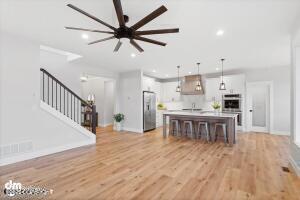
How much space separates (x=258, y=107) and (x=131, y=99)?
5596 mm

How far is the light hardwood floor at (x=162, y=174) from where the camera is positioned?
2.21m

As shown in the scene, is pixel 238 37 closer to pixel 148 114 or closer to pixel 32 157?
pixel 148 114

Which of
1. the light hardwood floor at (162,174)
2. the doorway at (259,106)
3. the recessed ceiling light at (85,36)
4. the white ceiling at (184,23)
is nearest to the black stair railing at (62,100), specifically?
the light hardwood floor at (162,174)

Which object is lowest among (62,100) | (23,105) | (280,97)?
(23,105)

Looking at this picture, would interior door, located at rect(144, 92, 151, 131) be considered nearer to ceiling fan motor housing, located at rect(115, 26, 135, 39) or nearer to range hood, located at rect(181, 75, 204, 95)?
range hood, located at rect(181, 75, 204, 95)

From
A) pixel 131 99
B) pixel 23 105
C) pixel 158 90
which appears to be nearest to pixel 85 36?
pixel 23 105

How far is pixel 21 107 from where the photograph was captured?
3.46 meters

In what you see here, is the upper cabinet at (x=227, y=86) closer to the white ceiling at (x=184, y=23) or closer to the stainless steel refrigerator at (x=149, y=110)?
the white ceiling at (x=184, y=23)

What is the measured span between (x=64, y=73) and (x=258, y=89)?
7885mm

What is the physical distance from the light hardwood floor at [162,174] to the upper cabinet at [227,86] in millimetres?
3182

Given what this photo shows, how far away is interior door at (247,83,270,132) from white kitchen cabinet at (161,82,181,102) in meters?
3.38

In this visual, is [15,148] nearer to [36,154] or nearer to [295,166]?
[36,154]

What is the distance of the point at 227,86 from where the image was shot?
6969mm

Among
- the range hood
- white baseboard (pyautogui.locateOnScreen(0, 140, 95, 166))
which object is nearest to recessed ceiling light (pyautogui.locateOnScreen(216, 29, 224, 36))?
the range hood
